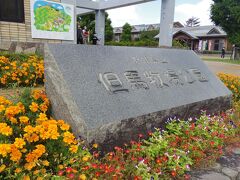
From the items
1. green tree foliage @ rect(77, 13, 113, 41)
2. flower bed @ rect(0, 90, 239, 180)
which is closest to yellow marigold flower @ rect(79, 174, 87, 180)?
flower bed @ rect(0, 90, 239, 180)

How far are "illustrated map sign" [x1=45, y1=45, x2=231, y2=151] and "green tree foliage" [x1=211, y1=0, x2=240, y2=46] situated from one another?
23428 millimetres

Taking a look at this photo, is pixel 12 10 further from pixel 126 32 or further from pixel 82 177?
pixel 126 32

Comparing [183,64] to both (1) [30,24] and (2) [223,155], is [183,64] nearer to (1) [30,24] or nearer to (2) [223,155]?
(2) [223,155]

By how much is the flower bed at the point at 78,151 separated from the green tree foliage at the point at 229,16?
2443cm

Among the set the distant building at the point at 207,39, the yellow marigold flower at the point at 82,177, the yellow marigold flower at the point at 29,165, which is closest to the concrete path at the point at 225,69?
the yellow marigold flower at the point at 82,177

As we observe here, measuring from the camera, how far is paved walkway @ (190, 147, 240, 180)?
103 inches

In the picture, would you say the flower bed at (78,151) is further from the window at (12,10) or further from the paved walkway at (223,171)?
the window at (12,10)

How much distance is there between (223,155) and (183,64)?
1968 millimetres

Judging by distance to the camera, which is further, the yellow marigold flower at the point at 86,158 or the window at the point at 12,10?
the window at the point at 12,10

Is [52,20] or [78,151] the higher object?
[52,20]

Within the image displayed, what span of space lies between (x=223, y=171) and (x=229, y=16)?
1029 inches

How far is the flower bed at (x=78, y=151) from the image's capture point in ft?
6.28

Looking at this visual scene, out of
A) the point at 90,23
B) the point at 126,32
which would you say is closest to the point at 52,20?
the point at 90,23

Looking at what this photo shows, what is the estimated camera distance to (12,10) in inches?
294
